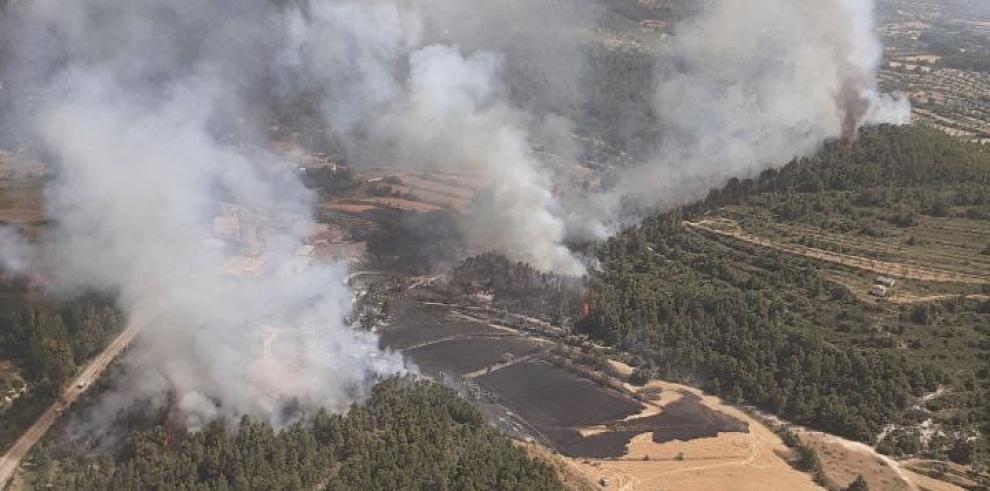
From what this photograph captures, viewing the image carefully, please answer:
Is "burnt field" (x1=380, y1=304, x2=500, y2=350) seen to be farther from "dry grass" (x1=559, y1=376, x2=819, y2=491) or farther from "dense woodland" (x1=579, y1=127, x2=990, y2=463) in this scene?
"dry grass" (x1=559, y1=376, x2=819, y2=491)

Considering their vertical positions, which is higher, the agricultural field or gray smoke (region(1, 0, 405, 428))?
gray smoke (region(1, 0, 405, 428))

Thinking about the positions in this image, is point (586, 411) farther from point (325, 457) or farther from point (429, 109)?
point (429, 109)

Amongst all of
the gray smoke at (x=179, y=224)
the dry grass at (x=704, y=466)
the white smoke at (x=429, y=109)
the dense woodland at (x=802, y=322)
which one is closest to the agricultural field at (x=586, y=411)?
the dry grass at (x=704, y=466)

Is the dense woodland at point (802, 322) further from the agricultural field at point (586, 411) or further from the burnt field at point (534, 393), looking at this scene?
the burnt field at point (534, 393)

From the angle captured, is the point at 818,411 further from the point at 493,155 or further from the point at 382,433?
the point at 493,155

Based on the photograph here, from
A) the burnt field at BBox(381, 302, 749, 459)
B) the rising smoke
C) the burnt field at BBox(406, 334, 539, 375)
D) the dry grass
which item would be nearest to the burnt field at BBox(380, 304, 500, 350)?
the burnt field at BBox(381, 302, 749, 459)

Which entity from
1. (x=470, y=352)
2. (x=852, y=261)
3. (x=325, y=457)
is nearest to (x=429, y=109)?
(x=470, y=352)
